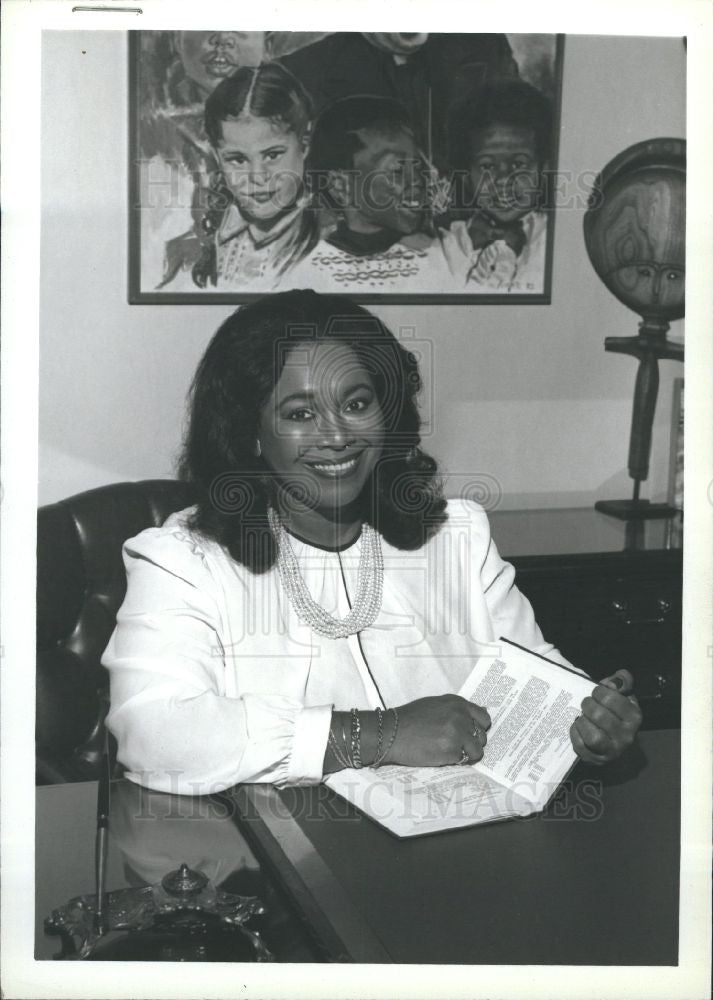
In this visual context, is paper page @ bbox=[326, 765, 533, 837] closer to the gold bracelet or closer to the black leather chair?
the gold bracelet

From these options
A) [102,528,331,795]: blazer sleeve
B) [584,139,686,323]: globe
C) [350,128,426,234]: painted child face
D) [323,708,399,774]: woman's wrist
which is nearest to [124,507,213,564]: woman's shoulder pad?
[102,528,331,795]: blazer sleeve

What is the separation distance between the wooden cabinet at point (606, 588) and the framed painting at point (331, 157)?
0.52 meters

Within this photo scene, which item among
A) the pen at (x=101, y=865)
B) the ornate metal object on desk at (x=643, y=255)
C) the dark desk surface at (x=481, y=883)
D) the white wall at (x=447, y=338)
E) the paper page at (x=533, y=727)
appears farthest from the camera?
the ornate metal object on desk at (x=643, y=255)

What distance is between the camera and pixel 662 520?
1.94m

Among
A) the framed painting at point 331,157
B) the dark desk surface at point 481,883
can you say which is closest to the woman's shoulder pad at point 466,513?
the framed painting at point 331,157

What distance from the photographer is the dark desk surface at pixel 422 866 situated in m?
1.32

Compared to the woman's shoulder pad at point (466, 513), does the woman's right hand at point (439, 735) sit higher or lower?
lower

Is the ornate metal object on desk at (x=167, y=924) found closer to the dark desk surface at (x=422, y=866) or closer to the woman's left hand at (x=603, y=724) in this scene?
the dark desk surface at (x=422, y=866)

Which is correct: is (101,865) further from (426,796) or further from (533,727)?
(533,727)

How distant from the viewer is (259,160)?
172cm

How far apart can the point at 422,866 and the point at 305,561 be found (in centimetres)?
57

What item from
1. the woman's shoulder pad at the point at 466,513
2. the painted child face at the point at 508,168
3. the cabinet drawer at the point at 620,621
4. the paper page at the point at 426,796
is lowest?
the paper page at the point at 426,796

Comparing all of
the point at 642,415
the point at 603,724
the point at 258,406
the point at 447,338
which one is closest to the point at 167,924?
the point at 603,724

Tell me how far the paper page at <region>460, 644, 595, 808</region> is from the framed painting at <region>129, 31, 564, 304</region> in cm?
73
